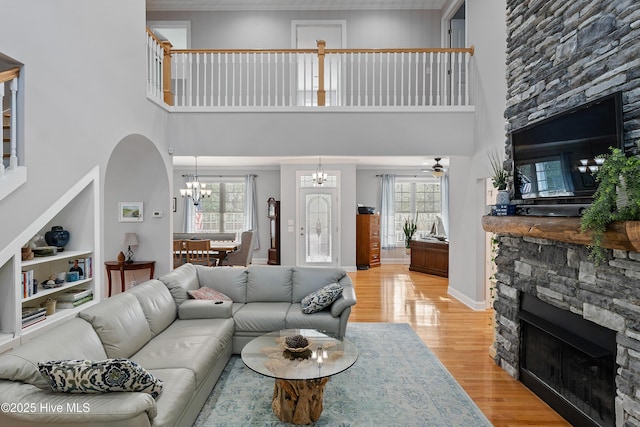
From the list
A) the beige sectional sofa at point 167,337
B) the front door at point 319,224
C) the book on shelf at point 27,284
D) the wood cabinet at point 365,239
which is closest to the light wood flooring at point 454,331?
the wood cabinet at point 365,239

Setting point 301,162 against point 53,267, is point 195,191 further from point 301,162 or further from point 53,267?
point 53,267

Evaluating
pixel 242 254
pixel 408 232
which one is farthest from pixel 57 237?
pixel 408 232

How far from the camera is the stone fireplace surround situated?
6.61 ft

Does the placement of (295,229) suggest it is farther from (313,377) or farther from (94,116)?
(313,377)

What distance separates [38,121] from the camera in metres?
2.82

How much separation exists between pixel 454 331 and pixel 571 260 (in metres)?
2.21

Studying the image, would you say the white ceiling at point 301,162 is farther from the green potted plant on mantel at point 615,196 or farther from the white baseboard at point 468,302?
the green potted plant on mantel at point 615,196

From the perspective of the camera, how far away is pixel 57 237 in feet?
10.7

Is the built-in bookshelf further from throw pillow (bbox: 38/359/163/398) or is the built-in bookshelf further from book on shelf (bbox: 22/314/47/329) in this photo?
throw pillow (bbox: 38/359/163/398)

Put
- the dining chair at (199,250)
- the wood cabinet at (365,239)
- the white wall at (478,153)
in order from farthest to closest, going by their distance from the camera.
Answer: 1. the wood cabinet at (365,239)
2. the dining chair at (199,250)
3. the white wall at (478,153)

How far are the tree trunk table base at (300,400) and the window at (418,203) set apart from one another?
759 cm

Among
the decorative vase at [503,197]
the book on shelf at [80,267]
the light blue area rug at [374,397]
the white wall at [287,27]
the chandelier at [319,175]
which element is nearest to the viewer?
the light blue area rug at [374,397]

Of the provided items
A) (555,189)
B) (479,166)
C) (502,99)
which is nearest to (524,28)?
(502,99)

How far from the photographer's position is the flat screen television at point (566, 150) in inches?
84.9
